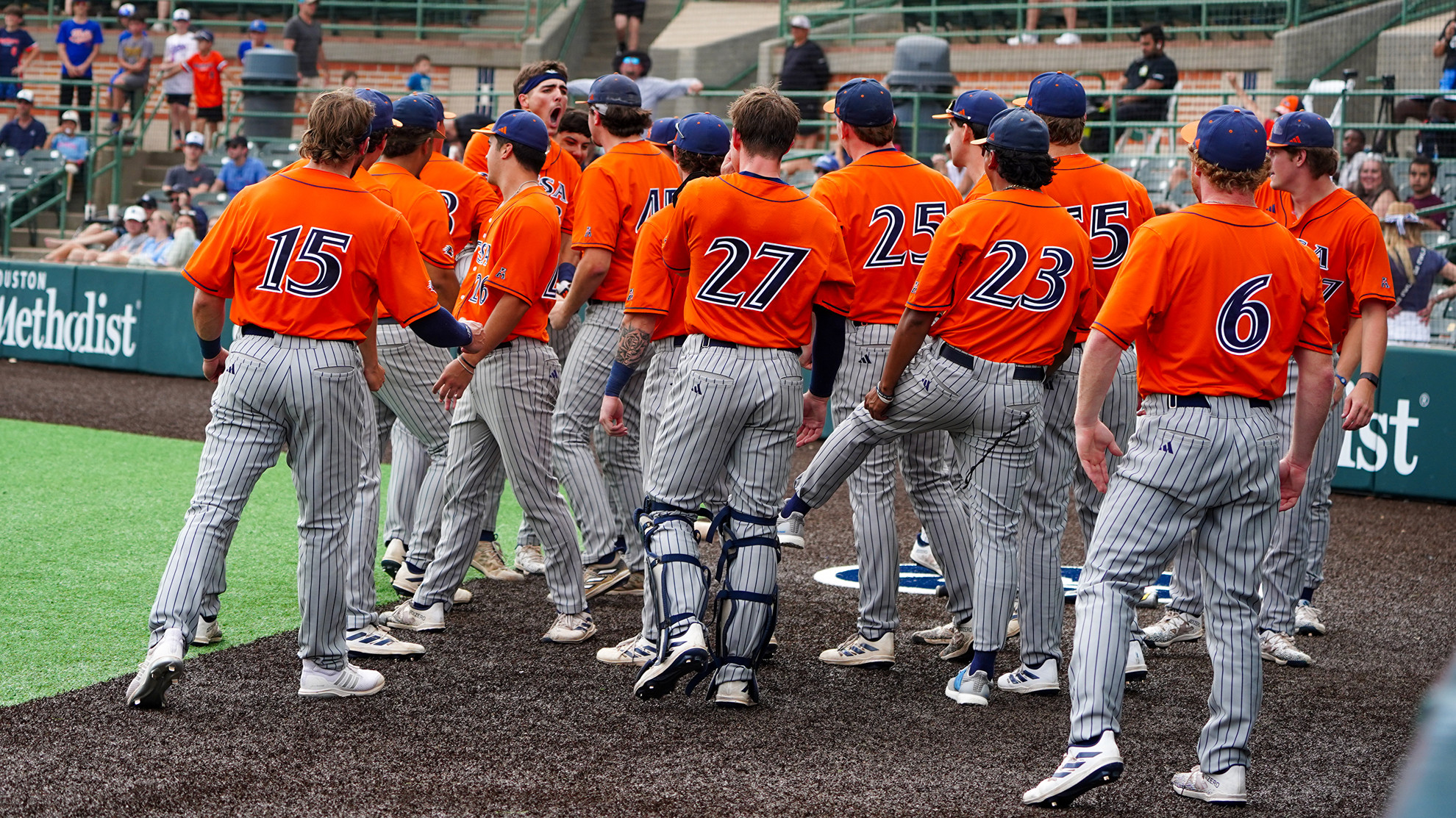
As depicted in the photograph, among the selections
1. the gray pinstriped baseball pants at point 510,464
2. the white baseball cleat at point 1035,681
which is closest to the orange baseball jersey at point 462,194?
the gray pinstriped baseball pants at point 510,464

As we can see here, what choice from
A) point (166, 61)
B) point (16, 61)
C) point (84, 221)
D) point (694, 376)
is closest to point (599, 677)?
point (694, 376)

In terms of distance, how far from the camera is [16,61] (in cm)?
2178

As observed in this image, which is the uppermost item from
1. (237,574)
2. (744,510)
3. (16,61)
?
(16,61)

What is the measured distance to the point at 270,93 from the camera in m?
20.5

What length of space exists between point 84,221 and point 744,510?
16730 millimetres

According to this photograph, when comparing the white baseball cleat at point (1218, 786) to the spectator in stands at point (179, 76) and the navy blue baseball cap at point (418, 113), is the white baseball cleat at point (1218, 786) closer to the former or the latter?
the navy blue baseball cap at point (418, 113)

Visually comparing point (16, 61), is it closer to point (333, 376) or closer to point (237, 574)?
point (237, 574)

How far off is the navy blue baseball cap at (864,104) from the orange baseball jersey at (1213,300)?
160 cm

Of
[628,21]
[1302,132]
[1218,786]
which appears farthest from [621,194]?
[628,21]

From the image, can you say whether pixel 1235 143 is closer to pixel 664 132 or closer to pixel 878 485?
pixel 878 485

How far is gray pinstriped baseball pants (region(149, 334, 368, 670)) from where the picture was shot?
4.85m

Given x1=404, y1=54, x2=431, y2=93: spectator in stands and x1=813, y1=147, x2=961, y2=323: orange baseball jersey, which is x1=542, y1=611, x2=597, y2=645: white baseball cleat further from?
x1=404, y1=54, x2=431, y2=93: spectator in stands

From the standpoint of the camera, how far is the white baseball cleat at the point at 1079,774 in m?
4.18

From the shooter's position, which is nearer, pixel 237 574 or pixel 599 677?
pixel 599 677
